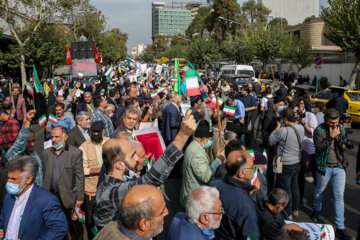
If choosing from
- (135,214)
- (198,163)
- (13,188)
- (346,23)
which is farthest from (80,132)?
(346,23)

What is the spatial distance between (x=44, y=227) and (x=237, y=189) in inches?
67.4

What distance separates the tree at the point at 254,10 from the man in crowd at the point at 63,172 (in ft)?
244

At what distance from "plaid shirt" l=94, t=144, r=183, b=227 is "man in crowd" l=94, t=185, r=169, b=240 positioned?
1.35 feet

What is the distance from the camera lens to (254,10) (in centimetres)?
7431

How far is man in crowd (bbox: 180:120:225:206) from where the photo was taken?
13.3 ft

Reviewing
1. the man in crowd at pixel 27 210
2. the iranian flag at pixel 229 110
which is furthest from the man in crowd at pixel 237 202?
the iranian flag at pixel 229 110

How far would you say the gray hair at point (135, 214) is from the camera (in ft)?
6.81

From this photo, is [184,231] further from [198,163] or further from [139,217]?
[198,163]

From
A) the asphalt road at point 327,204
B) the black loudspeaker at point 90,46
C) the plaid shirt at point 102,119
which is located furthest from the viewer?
the black loudspeaker at point 90,46

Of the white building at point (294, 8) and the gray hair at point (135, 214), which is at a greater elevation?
the white building at point (294, 8)

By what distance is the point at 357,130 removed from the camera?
12.9 metres

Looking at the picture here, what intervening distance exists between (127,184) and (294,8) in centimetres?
11795

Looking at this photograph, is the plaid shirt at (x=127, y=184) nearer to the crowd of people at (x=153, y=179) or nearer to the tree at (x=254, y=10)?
the crowd of people at (x=153, y=179)

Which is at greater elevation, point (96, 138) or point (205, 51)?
point (205, 51)
